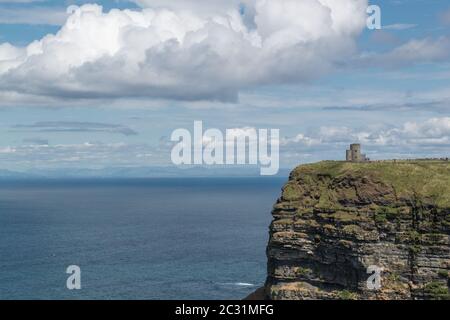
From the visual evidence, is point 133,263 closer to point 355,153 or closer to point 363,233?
point 355,153

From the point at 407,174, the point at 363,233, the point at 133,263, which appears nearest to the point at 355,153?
the point at 407,174

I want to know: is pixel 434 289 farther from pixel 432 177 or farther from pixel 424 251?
pixel 432 177

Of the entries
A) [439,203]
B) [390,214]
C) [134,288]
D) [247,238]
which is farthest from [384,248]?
[247,238]

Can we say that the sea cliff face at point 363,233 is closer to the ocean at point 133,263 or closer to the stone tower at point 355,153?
the stone tower at point 355,153

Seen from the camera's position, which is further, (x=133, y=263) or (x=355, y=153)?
(x=133, y=263)

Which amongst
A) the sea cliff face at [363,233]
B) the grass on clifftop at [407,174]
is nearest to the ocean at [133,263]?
the sea cliff face at [363,233]

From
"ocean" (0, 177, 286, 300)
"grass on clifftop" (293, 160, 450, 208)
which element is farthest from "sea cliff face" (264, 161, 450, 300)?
"ocean" (0, 177, 286, 300)
